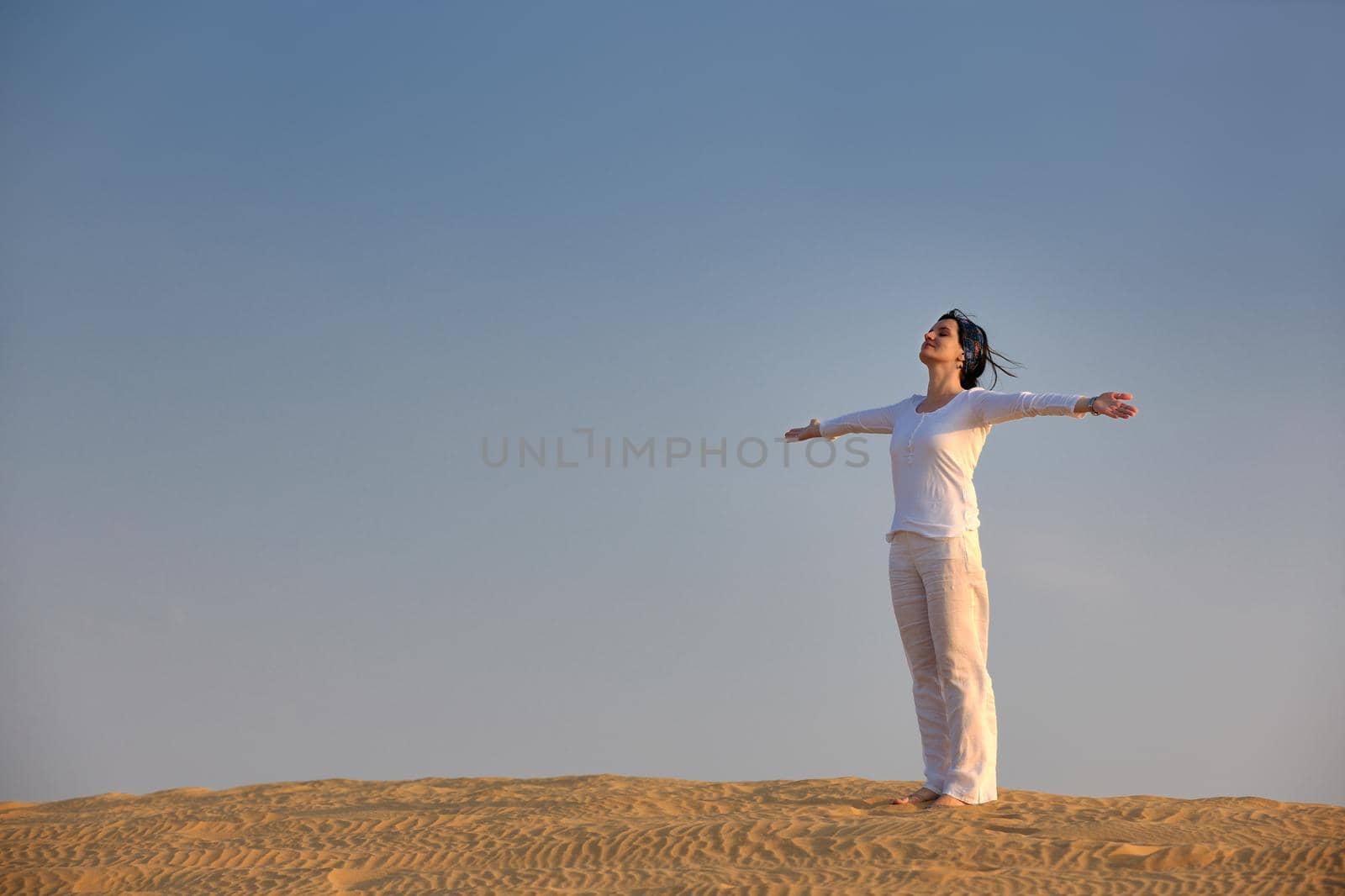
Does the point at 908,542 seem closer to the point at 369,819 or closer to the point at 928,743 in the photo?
the point at 928,743

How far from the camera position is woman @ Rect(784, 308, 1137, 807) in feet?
20.1

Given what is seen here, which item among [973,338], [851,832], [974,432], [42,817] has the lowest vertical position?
[42,817]

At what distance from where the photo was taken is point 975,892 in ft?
14.6

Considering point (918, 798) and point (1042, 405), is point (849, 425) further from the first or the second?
point (918, 798)

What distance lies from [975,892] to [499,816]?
10.6ft

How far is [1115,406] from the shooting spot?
5.57m

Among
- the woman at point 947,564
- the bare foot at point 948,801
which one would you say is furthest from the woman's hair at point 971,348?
the bare foot at point 948,801

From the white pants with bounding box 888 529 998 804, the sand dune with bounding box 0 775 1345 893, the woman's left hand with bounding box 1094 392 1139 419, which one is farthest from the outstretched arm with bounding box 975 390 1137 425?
the sand dune with bounding box 0 775 1345 893

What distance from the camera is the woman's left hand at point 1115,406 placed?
5555mm

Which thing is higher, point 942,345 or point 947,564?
point 942,345

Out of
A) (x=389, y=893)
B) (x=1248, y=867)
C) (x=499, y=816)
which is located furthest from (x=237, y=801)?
(x=1248, y=867)

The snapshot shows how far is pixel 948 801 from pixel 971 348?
2569mm

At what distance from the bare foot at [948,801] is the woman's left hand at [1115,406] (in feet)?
7.26

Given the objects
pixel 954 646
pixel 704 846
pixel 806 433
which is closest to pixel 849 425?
pixel 806 433
